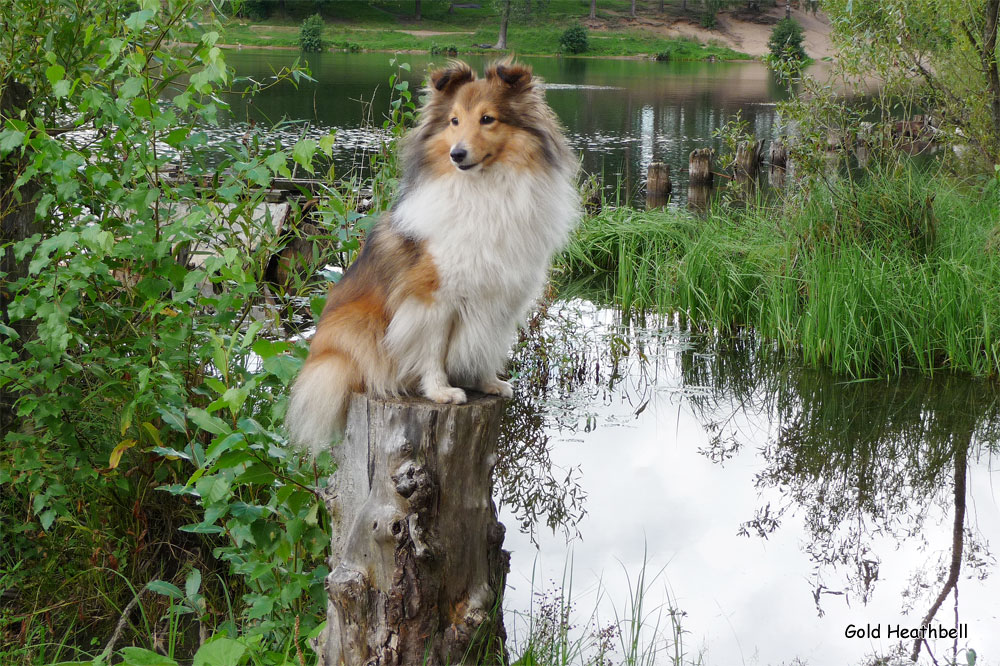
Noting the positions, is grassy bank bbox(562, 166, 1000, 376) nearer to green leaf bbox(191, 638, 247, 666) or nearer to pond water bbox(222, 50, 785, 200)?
pond water bbox(222, 50, 785, 200)

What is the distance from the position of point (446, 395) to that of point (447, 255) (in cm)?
45

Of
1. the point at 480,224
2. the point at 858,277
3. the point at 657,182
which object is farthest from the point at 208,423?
the point at 657,182

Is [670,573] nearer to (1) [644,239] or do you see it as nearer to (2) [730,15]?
(1) [644,239]

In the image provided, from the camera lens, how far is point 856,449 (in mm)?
5660

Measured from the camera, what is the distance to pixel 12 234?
3291mm

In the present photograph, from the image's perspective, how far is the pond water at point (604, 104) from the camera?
601 inches

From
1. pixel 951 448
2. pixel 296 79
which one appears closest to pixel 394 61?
pixel 296 79

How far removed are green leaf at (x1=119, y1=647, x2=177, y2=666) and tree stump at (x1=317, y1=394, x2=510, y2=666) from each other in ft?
1.48

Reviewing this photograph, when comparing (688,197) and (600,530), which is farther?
(688,197)

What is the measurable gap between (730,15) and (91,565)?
49.0 meters

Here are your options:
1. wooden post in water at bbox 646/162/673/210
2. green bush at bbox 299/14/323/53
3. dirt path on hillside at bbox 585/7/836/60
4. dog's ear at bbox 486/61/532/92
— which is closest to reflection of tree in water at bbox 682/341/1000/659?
dog's ear at bbox 486/61/532/92

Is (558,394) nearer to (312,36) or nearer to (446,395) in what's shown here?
(446,395)

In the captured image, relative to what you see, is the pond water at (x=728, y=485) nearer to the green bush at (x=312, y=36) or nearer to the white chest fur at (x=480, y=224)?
the white chest fur at (x=480, y=224)

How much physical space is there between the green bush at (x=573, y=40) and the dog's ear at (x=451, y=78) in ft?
130
